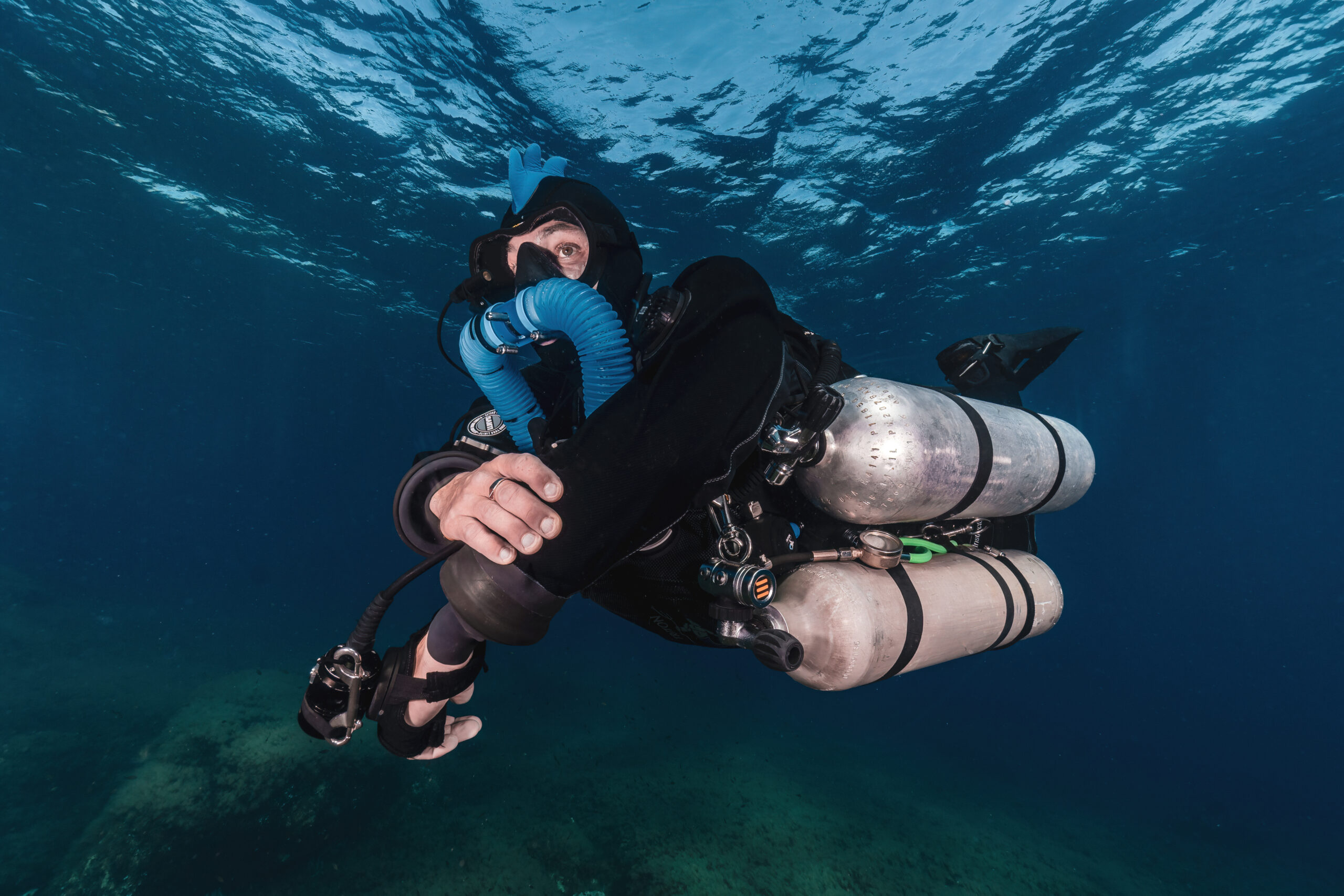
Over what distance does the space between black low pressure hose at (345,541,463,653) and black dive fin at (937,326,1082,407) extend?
433 cm

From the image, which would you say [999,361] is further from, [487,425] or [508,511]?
[508,511]

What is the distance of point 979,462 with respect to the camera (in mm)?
2992

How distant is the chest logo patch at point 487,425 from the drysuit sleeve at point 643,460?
158 cm

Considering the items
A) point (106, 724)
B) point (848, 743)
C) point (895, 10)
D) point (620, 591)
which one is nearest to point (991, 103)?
point (895, 10)

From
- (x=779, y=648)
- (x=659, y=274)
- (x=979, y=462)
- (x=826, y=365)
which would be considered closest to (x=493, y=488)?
(x=779, y=648)

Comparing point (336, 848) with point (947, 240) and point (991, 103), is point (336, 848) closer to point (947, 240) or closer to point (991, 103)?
point (991, 103)

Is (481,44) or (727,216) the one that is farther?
(727,216)

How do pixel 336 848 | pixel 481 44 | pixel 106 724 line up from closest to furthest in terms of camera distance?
pixel 336 848
pixel 481 44
pixel 106 724

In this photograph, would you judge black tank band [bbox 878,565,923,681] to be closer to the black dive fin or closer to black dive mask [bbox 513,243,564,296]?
the black dive fin

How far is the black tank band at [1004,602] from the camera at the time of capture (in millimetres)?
3240

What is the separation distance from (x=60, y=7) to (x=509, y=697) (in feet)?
66.0

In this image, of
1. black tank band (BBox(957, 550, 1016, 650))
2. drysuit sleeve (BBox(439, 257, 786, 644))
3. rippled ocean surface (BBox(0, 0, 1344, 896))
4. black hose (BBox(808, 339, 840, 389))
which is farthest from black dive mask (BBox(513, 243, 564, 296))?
rippled ocean surface (BBox(0, 0, 1344, 896))

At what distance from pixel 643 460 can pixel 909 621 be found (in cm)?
199

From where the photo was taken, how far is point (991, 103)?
10.7 m
